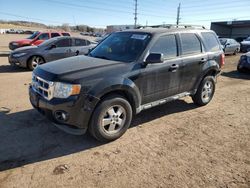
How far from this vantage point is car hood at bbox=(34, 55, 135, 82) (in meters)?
3.65

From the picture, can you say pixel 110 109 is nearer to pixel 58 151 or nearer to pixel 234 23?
Result: pixel 58 151

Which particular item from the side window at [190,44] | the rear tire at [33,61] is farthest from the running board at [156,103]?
the rear tire at [33,61]

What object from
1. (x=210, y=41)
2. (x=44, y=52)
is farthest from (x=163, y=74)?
(x=44, y=52)

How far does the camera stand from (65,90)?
356cm

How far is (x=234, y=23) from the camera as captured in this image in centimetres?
3944

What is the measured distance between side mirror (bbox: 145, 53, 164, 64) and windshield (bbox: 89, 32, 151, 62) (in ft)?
0.72

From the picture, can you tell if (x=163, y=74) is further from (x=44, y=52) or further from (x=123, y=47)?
(x=44, y=52)

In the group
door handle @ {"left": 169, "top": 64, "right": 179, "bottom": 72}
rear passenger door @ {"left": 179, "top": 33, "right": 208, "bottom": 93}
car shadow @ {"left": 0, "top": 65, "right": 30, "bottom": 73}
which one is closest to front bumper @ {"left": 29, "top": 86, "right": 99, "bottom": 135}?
door handle @ {"left": 169, "top": 64, "right": 179, "bottom": 72}

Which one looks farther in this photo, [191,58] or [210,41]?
[210,41]

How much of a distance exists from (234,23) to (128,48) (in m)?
40.9

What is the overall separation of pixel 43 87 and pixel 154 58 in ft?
6.40

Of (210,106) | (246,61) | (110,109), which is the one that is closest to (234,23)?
(246,61)

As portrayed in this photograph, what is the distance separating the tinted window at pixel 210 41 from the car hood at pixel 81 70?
105 inches

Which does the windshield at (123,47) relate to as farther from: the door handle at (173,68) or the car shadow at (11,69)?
the car shadow at (11,69)
